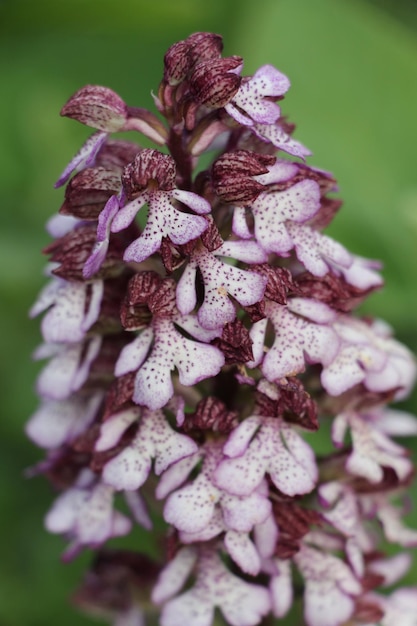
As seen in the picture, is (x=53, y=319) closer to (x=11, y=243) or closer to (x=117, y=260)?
(x=117, y=260)

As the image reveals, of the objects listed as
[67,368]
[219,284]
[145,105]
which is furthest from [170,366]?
[145,105]

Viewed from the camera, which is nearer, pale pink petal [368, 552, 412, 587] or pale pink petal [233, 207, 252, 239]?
pale pink petal [233, 207, 252, 239]

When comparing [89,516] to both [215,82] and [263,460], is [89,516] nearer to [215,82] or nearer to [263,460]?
[263,460]

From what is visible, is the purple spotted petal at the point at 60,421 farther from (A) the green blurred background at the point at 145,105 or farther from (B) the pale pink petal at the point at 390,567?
(A) the green blurred background at the point at 145,105

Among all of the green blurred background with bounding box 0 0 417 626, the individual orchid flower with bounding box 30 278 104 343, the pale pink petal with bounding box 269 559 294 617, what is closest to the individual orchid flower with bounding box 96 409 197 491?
the individual orchid flower with bounding box 30 278 104 343

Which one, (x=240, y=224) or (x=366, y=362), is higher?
(x=240, y=224)

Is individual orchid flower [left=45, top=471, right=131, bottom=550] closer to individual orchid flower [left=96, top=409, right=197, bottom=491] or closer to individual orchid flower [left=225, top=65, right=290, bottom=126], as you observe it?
individual orchid flower [left=96, top=409, right=197, bottom=491]

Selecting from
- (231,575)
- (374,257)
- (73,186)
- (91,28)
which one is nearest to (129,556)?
(231,575)
